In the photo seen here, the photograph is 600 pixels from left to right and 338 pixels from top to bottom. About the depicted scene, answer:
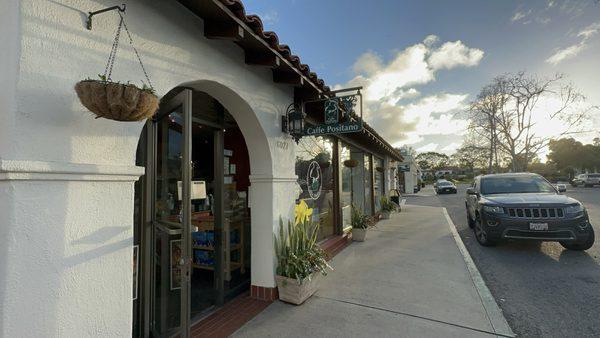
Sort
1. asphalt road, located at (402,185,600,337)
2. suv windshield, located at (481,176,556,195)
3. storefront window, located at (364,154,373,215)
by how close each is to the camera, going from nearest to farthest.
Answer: asphalt road, located at (402,185,600,337), suv windshield, located at (481,176,556,195), storefront window, located at (364,154,373,215)

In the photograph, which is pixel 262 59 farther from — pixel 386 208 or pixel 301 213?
pixel 386 208

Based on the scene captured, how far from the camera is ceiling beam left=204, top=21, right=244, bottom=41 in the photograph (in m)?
2.83

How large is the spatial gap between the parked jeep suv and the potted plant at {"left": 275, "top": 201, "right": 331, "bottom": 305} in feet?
13.4

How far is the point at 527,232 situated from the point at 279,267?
16.1ft

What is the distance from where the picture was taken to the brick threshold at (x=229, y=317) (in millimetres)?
3148

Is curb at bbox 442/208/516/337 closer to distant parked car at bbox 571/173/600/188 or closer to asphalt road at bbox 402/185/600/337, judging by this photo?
asphalt road at bbox 402/185/600/337

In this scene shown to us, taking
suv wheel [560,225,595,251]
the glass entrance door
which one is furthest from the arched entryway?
suv wheel [560,225,595,251]

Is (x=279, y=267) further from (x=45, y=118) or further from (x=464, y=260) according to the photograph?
(x=464, y=260)

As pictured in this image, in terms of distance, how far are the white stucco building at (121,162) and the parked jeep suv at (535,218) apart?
15.2ft

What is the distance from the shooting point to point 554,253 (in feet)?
19.7

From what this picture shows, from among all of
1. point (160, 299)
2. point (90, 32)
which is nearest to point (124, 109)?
point (90, 32)

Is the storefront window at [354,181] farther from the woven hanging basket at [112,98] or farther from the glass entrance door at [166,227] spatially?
the woven hanging basket at [112,98]

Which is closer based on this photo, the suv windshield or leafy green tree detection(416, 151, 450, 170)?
the suv windshield

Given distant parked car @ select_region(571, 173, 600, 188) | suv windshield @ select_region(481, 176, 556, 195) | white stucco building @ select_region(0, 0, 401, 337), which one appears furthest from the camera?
distant parked car @ select_region(571, 173, 600, 188)
